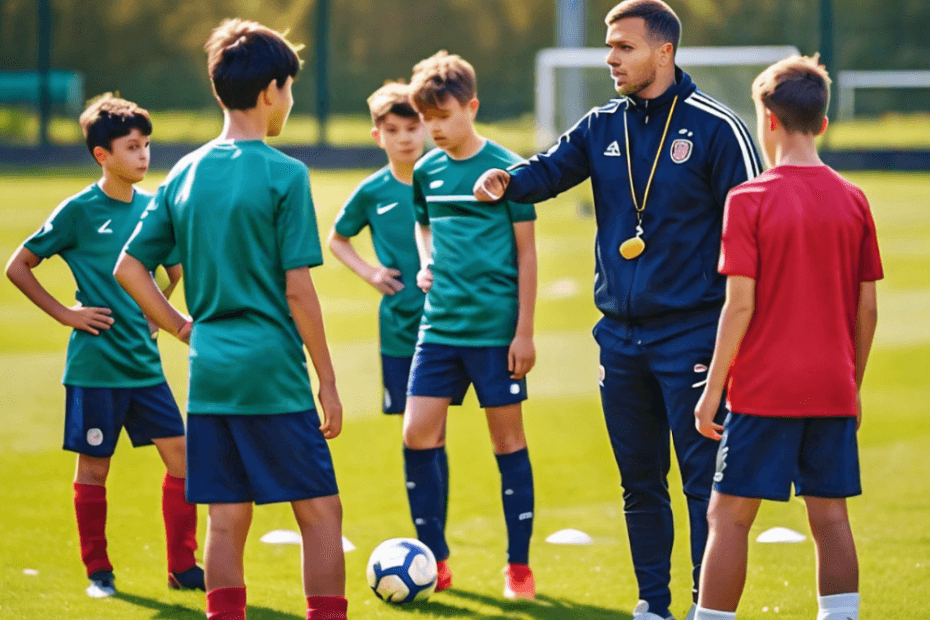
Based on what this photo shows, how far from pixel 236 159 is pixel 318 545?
1.09 meters

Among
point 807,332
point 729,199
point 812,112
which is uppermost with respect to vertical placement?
point 812,112

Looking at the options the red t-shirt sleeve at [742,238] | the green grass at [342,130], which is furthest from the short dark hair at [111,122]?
the green grass at [342,130]

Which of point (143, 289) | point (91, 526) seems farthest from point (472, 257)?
point (91, 526)

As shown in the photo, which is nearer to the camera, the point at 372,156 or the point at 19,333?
the point at 19,333

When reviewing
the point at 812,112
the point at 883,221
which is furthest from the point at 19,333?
the point at 883,221

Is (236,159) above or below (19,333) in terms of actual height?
above

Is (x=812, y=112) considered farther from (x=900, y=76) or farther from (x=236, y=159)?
(x=900, y=76)

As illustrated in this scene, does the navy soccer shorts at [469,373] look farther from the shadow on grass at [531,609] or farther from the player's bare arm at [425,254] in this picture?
the shadow on grass at [531,609]

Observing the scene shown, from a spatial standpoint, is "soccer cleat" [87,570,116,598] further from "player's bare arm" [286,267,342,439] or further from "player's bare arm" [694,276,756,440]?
"player's bare arm" [694,276,756,440]

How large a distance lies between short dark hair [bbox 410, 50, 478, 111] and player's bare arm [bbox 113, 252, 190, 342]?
1.33m

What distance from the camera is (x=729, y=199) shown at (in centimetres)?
342

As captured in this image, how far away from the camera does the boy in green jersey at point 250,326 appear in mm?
3422

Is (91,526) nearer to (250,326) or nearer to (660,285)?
(250,326)

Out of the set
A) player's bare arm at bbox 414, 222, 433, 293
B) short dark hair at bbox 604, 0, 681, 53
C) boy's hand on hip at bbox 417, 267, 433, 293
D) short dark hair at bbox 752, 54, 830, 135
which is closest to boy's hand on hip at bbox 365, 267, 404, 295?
player's bare arm at bbox 414, 222, 433, 293
